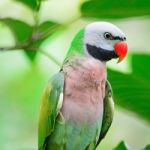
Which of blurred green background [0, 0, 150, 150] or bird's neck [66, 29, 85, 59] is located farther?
blurred green background [0, 0, 150, 150]

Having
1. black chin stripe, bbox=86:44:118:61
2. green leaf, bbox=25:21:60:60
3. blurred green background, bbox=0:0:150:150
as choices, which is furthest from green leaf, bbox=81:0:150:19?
black chin stripe, bbox=86:44:118:61

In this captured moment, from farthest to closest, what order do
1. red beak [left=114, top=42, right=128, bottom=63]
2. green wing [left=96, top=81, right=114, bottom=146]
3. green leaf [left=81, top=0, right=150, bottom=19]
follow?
green leaf [left=81, top=0, right=150, bottom=19], green wing [left=96, top=81, right=114, bottom=146], red beak [left=114, top=42, right=128, bottom=63]

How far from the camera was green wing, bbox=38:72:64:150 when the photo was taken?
1.52 metres

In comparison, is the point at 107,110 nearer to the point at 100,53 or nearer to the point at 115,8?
the point at 100,53

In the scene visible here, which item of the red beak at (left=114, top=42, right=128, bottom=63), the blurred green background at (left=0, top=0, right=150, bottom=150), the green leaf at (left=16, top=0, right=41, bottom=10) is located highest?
the green leaf at (left=16, top=0, right=41, bottom=10)

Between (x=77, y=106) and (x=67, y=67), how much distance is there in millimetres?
104

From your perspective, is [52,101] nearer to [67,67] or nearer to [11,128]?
[67,67]

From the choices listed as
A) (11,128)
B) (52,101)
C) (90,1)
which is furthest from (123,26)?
(52,101)

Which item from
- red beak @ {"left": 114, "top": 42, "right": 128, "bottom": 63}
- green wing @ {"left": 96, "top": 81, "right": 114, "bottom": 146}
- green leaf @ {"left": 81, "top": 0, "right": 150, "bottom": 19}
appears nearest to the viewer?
red beak @ {"left": 114, "top": 42, "right": 128, "bottom": 63}

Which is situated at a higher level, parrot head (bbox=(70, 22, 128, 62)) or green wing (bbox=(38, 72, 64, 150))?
parrot head (bbox=(70, 22, 128, 62))

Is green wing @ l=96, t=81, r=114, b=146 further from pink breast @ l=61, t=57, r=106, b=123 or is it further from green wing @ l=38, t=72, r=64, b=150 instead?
green wing @ l=38, t=72, r=64, b=150

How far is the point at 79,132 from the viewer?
5.17ft

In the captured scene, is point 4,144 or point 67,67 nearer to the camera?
point 67,67

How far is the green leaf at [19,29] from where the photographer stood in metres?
1.80
